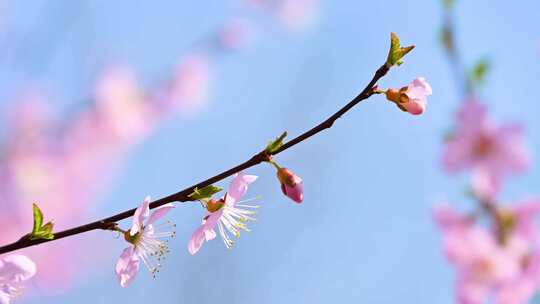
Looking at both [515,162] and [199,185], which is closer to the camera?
[199,185]

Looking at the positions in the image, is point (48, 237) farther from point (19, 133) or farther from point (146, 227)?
point (19, 133)

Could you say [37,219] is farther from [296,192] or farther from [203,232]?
[296,192]

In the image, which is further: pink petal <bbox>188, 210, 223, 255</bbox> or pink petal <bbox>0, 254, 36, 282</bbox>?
pink petal <bbox>188, 210, 223, 255</bbox>

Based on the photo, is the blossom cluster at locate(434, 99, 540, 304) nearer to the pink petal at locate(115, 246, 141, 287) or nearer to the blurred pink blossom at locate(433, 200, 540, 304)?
the blurred pink blossom at locate(433, 200, 540, 304)

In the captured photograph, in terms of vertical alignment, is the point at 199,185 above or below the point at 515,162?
below

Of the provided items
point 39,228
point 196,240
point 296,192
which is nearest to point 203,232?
point 196,240

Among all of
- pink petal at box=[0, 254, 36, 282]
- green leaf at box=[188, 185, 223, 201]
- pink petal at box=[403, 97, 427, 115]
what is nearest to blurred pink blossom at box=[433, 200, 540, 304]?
pink petal at box=[403, 97, 427, 115]

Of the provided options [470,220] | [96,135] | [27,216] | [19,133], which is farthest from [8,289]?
[96,135]

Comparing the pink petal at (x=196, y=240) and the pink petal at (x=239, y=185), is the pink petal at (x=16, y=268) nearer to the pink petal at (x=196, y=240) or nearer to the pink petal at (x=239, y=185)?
the pink petal at (x=196, y=240)
